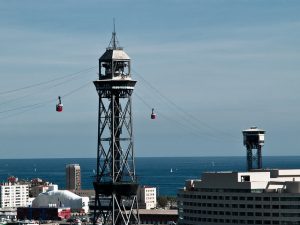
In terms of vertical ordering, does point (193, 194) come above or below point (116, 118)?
below

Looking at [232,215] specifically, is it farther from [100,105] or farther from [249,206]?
[100,105]

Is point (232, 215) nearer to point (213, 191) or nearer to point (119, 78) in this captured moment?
point (213, 191)

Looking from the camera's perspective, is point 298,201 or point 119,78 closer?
point 298,201

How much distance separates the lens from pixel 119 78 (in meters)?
161

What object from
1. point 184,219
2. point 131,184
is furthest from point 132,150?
point 184,219

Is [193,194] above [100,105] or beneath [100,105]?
beneath

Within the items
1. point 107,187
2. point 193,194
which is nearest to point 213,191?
point 193,194

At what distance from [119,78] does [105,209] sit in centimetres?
1918

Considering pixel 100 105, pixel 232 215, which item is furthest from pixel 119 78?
pixel 232 215

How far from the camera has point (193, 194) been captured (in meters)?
164

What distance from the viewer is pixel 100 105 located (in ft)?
530

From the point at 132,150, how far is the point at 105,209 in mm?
10720

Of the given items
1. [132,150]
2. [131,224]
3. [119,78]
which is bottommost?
[131,224]

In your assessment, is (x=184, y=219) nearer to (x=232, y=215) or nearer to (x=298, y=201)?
(x=232, y=215)
